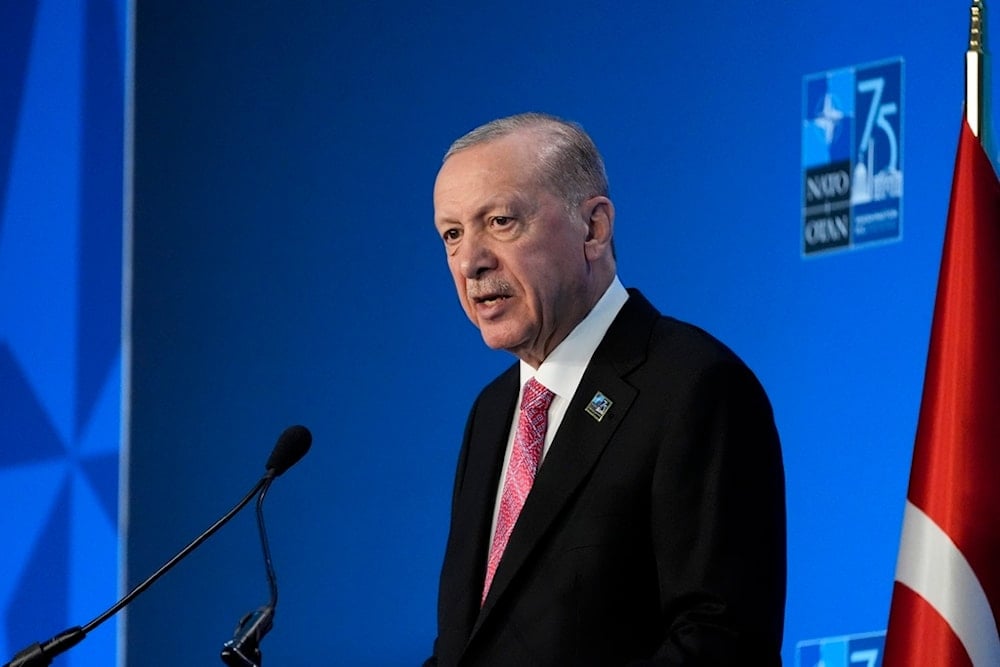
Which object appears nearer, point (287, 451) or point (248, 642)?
point (248, 642)

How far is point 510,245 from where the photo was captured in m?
2.46

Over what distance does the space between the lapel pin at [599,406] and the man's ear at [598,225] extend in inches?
9.1

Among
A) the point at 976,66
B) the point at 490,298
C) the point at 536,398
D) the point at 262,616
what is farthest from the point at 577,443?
the point at 976,66

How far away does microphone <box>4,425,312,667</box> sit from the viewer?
2.24m

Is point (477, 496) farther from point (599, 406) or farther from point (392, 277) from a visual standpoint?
point (392, 277)

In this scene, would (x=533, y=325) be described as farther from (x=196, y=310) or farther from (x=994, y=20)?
(x=196, y=310)

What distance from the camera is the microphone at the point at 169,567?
88.2 inches

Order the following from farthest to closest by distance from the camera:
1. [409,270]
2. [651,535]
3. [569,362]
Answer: [409,270] → [569,362] → [651,535]

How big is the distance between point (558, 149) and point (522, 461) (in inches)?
18.0

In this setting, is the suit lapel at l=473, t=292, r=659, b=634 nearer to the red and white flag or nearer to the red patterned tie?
the red patterned tie

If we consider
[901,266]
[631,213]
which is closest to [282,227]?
[631,213]

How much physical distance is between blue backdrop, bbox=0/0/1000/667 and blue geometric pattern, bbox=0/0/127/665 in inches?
0.7

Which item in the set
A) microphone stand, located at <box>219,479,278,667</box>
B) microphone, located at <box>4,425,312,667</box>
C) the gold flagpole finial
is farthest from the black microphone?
the gold flagpole finial

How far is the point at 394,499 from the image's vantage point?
4.21 m
